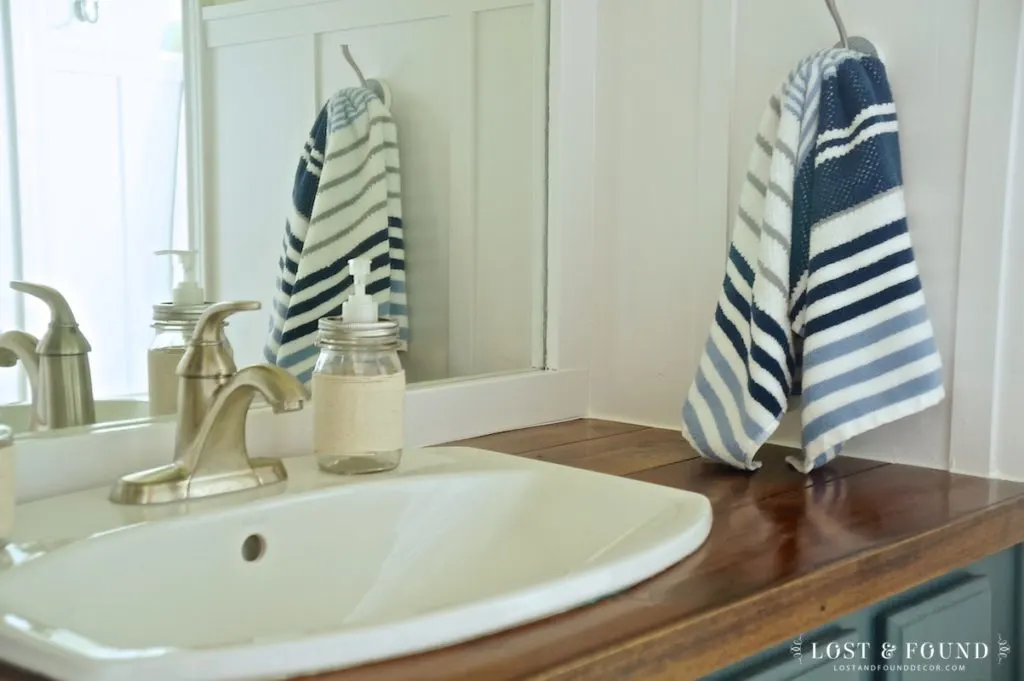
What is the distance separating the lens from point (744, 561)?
879 millimetres

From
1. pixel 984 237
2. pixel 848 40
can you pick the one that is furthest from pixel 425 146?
pixel 984 237

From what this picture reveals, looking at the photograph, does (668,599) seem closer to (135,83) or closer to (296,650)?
(296,650)

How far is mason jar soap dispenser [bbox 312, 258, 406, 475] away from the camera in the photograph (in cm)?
102

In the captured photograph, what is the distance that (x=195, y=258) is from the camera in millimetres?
1095

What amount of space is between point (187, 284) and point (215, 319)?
138 mm

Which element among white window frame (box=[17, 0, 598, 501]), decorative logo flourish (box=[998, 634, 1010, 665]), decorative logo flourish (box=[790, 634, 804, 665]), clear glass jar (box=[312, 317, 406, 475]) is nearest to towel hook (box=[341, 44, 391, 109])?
white window frame (box=[17, 0, 598, 501])

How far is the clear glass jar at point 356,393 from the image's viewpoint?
1020 millimetres

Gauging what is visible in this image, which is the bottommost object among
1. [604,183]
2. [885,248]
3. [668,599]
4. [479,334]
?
[668,599]

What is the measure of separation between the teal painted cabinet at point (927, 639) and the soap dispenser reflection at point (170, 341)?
59 centimetres

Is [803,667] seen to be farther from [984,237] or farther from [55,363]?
[55,363]

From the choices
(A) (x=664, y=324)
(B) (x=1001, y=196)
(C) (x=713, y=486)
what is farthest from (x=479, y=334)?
(B) (x=1001, y=196)

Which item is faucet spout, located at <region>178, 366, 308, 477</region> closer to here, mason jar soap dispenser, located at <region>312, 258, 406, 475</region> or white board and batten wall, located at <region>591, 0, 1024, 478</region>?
mason jar soap dispenser, located at <region>312, 258, 406, 475</region>

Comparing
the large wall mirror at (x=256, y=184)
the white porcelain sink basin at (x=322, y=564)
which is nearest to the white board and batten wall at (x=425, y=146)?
the large wall mirror at (x=256, y=184)

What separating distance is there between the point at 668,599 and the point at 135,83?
2.30 ft
